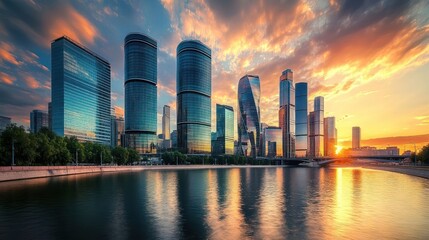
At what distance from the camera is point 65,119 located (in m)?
199

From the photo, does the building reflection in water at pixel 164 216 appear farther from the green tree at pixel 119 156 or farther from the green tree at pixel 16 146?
the green tree at pixel 119 156

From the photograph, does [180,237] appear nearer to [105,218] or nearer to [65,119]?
[105,218]

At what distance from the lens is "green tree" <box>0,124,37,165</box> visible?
69.8m

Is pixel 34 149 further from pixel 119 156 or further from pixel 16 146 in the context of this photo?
pixel 119 156

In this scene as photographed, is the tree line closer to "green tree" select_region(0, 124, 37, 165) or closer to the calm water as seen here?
"green tree" select_region(0, 124, 37, 165)

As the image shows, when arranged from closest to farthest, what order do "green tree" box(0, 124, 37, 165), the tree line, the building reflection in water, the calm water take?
the calm water < the building reflection in water < "green tree" box(0, 124, 37, 165) < the tree line

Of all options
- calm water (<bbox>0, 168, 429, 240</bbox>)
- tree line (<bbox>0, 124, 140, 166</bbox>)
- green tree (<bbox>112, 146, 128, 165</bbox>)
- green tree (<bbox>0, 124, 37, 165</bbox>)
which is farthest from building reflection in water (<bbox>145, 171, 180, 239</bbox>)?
green tree (<bbox>112, 146, 128, 165</bbox>)

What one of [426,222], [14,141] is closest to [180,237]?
[426,222]

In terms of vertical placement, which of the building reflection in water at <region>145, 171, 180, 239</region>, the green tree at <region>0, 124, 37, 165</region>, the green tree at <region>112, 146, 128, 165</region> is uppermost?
the green tree at <region>0, 124, 37, 165</region>

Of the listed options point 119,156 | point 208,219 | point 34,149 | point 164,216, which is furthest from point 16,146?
point 208,219

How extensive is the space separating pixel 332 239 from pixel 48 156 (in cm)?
9628

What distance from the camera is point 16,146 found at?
7119 cm

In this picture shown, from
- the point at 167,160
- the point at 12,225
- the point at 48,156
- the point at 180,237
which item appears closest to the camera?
the point at 180,237

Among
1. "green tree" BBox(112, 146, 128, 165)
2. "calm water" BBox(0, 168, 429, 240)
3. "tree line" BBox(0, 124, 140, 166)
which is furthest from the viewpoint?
"green tree" BBox(112, 146, 128, 165)
